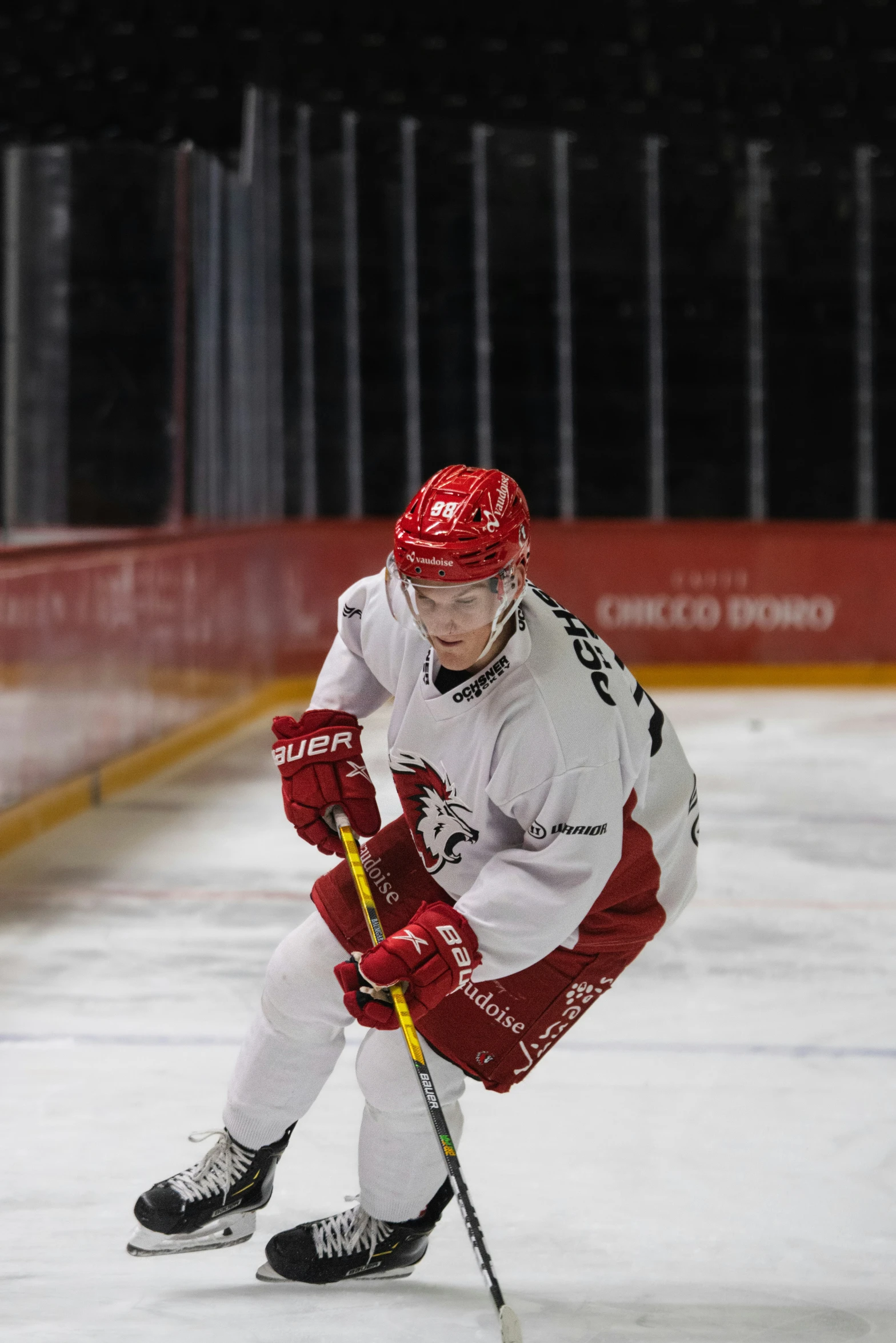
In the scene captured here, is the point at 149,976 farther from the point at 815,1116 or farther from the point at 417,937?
the point at 417,937

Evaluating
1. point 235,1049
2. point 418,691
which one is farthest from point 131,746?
point 418,691

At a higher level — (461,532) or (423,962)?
(461,532)

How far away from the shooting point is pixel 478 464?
9336mm

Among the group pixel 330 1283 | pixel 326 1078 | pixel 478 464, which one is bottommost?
pixel 330 1283

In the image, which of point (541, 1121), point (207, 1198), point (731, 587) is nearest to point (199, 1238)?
point (207, 1198)

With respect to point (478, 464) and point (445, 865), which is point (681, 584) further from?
point (445, 865)

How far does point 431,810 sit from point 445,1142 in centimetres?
40

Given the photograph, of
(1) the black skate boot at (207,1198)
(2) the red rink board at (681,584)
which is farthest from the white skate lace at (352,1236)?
(2) the red rink board at (681,584)

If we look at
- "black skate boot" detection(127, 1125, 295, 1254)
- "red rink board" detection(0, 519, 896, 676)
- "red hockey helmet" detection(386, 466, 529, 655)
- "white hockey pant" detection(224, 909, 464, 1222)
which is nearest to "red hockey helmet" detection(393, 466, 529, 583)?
"red hockey helmet" detection(386, 466, 529, 655)

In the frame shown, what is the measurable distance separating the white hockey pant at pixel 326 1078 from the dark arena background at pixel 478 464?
16 centimetres

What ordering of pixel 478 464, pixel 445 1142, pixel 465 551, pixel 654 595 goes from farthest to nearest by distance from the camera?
pixel 478 464
pixel 654 595
pixel 445 1142
pixel 465 551

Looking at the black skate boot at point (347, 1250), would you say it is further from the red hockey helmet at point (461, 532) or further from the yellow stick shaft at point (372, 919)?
the red hockey helmet at point (461, 532)

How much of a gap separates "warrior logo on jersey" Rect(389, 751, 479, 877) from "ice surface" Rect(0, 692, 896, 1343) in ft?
1.90

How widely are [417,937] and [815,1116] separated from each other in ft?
4.11
